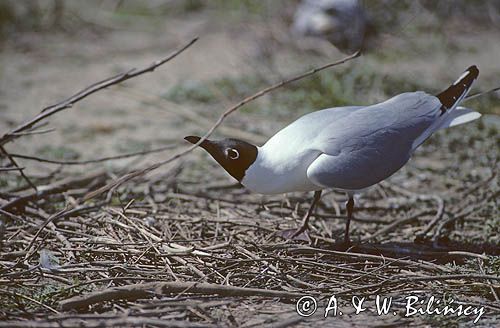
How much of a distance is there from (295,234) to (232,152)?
1.84 feet

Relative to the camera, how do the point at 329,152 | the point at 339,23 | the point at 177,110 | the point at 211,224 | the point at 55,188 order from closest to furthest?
the point at 329,152 < the point at 211,224 < the point at 55,188 < the point at 177,110 < the point at 339,23

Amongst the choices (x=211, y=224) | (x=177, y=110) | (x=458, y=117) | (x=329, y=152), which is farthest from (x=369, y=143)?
(x=177, y=110)

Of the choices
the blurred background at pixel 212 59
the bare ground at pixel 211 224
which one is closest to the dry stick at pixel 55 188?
the bare ground at pixel 211 224

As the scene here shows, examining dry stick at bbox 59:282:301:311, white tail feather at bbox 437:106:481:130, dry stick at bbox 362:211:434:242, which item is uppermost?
white tail feather at bbox 437:106:481:130

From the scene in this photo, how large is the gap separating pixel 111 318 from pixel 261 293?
0.60 metres

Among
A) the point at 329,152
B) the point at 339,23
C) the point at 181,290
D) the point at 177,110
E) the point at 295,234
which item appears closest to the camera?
the point at 181,290

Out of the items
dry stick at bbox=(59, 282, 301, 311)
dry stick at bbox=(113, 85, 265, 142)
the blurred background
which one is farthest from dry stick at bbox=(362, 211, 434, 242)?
the blurred background

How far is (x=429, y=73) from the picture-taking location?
22.5 feet

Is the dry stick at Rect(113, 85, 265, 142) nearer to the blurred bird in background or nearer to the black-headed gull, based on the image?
the black-headed gull

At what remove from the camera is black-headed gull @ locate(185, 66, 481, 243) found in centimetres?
344

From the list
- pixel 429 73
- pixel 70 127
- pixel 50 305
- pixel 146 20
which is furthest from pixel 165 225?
pixel 146 20

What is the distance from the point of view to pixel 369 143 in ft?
11.6

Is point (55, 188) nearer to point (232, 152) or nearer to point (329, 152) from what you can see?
point (232, 152)

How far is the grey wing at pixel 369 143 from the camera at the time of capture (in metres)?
3.42
